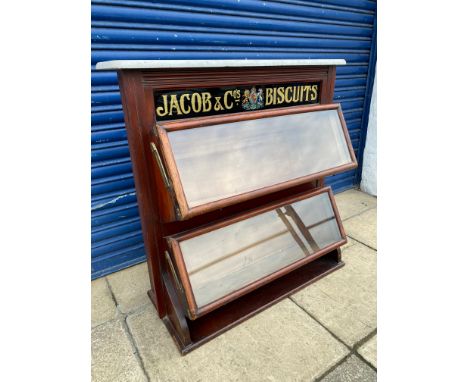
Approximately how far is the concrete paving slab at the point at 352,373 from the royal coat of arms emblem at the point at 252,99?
5.66 feet

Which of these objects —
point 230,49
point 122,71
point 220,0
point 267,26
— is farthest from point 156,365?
point 267,26

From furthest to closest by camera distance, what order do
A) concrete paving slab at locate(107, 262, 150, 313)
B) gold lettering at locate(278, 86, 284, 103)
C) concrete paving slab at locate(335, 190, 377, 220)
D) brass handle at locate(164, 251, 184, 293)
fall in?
concrete paving slab at locate(335, 190, 377, 220) < concrete paving slab at locate(107, 262, 150, 313) < gold lettering at locate(278, 86, 284, 103) < brass handle at locate(164, 251, 184, 293)

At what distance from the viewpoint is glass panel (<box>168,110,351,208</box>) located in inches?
63.4

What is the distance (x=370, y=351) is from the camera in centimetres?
186

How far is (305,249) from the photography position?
7.58 ft

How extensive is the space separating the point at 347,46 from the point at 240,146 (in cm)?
279

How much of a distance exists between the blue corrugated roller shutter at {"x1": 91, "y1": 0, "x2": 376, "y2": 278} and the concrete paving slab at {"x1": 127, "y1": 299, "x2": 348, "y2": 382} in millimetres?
950

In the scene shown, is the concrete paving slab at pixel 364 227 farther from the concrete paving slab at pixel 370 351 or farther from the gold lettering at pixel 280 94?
the gold lettering at pixel 280 94

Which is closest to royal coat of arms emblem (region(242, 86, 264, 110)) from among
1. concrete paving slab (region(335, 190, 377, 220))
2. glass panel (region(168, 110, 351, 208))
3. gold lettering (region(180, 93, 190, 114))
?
glass panel (region(168, 110, 351, 208))

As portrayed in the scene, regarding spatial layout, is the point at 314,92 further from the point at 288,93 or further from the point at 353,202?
the point at 353,202

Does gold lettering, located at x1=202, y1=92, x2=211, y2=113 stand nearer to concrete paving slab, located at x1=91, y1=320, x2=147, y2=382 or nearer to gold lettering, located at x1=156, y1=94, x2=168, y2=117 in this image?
gold lettering, located at x1=156, y1=94, x2=168, y2=117

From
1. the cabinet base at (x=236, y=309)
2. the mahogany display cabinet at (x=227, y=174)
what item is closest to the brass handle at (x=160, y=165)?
the mahogany display cabinet at (x=227, y=174)

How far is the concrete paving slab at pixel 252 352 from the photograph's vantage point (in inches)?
68.8

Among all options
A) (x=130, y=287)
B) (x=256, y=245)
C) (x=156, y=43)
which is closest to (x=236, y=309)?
(x=256, y=245)
